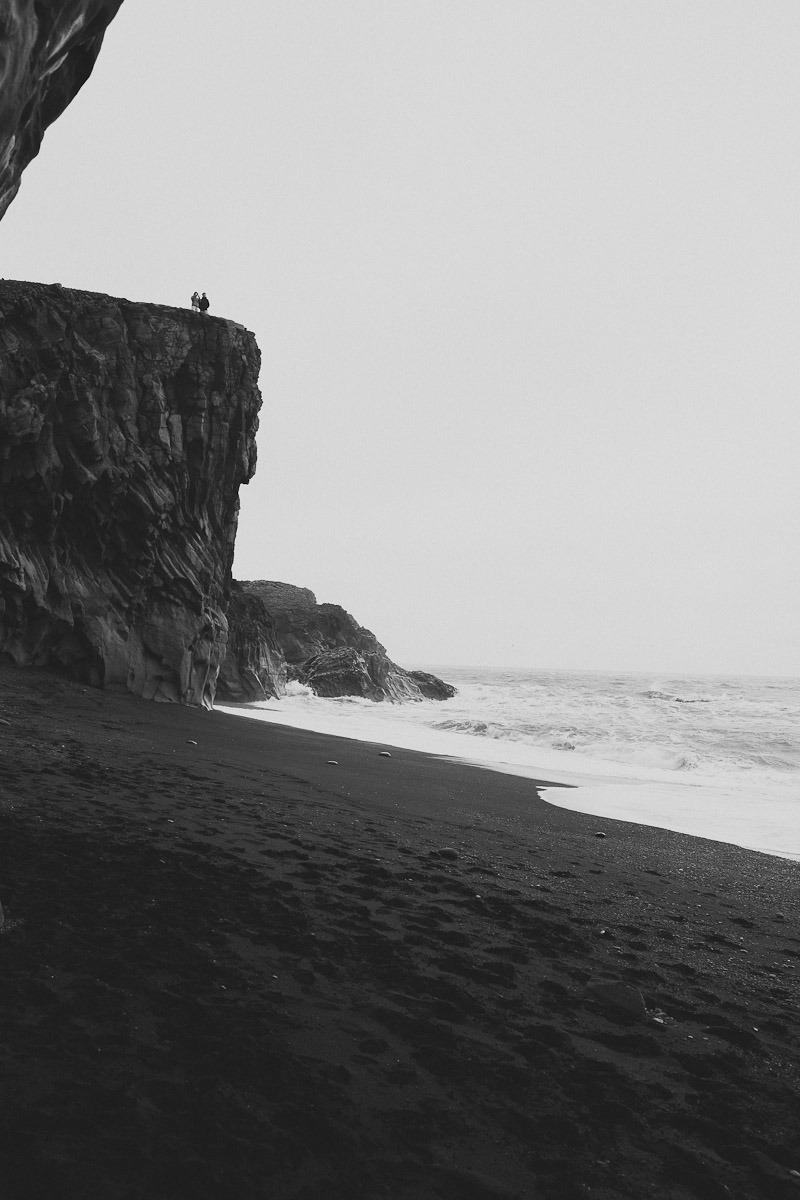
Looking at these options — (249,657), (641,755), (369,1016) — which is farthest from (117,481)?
(369,1016)

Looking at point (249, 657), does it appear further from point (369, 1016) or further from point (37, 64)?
point (369, 1016)

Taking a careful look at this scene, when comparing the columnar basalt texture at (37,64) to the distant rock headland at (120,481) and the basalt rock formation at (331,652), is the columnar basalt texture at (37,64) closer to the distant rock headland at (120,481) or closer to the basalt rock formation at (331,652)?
the distant rock headland at (120,481)

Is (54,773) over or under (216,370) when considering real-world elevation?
under

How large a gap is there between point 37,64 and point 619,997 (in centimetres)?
757

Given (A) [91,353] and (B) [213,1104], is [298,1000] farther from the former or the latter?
(A) [91,353]

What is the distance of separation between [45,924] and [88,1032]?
3.88 ft

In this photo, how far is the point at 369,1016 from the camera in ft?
11.7

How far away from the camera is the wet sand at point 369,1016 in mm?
2484

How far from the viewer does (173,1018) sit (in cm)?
322

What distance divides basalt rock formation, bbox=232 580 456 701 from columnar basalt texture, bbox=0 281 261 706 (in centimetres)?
1688

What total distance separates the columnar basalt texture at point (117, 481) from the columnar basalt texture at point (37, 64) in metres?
14.1

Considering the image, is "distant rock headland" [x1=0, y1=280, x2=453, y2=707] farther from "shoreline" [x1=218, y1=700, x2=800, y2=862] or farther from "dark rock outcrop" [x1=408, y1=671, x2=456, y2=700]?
"dark rock outcrop" [x1=408, y1=671, x2=456, y2=700]

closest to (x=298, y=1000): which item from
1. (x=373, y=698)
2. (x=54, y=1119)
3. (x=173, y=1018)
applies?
(x=173, y=1018)

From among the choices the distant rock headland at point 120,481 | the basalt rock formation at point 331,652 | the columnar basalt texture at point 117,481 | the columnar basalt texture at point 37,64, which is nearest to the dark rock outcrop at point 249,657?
the basalt rock formation at point 331,652
